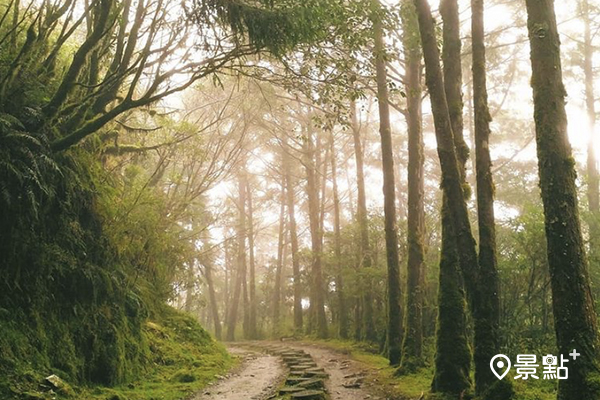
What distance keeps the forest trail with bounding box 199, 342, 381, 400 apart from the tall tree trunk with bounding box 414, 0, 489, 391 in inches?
76.8

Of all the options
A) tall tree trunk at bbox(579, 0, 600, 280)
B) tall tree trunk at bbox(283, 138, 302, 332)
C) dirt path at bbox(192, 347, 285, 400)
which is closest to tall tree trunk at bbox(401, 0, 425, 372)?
dirt path at bbox(192, 347, 285, 400)

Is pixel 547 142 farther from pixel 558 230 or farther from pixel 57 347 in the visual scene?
pixel 57 347

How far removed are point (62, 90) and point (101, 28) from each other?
137 cm

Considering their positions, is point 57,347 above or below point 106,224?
below

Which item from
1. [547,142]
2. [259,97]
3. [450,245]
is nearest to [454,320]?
[450,245]

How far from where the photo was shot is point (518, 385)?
662cm

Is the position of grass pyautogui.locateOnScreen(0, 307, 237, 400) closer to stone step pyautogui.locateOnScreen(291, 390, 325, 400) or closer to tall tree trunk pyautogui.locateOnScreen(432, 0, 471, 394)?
stone step pyautogui.locateOnScreen(291, 390, 325, 400)

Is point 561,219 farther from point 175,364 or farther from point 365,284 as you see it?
point 365,284

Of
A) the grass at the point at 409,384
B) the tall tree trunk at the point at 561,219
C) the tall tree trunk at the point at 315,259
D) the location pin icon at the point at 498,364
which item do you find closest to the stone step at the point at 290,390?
the grass at the point at 409,384

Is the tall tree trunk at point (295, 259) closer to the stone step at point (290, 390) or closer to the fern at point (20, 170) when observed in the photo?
the stone step at point (290, 390)

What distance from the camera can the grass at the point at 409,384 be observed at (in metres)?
6.61

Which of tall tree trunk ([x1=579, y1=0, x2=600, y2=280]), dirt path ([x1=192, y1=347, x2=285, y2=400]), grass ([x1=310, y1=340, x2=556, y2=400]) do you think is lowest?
dirt path ([x1=192, y1=347, x2=285, y2=400])

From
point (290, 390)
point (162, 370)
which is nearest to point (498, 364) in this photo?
point (290, 390)

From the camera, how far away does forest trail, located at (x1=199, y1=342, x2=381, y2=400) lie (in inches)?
327
